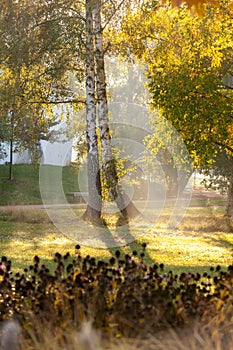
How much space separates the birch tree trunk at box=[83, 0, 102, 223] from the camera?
47.3 ft

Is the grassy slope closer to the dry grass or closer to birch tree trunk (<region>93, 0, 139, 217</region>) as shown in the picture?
birch tree trunk (<region>93, 0, 139, 217</region>)

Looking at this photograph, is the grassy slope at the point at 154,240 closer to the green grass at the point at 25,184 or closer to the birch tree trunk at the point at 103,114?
the green grass at the point at 25,184

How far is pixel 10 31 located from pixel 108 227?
17.3 feet

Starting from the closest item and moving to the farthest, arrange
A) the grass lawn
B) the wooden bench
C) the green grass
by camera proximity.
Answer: the grass lawn, the green grass, the wooden bench

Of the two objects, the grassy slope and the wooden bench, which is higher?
the wooden bench

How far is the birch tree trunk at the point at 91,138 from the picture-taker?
14422 mm

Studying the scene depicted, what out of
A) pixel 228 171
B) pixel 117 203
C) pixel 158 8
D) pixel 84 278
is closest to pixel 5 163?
pixel 228 171

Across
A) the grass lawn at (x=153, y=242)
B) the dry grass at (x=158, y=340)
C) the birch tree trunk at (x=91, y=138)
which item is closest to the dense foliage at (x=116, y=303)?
the dry grass at (x=158, y=340)

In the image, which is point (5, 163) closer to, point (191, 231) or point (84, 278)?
point (191, 231)

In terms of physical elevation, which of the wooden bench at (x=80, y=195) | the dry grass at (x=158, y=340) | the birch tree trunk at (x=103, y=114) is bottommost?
the dry grass at (x=158, y=340)

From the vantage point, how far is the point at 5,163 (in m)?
30.7

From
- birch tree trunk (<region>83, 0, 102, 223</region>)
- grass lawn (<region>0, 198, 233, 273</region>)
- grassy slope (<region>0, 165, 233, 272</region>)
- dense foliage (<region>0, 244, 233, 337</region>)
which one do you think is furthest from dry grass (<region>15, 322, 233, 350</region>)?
birch tree trunk (<region>83, 0, 102, 223</region>)

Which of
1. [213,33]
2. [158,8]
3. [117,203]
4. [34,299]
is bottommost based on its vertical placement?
[34,299]

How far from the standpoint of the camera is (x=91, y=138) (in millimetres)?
15195
